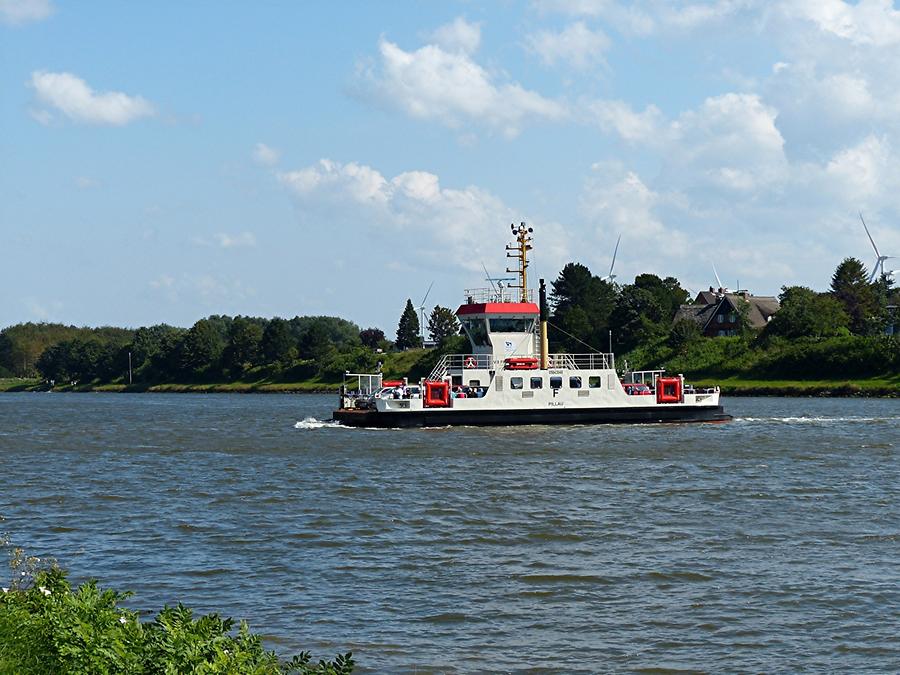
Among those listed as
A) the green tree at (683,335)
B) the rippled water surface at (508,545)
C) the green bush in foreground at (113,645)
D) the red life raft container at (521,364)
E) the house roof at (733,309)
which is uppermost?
the house roof at (733,309)

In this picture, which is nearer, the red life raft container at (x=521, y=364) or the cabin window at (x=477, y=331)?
the red life raft container at (x=521, y=364)

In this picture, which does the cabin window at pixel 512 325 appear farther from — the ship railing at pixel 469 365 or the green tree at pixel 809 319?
the green tree at pixel 809 319

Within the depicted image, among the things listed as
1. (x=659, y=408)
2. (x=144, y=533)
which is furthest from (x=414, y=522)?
(x=659, y=408)

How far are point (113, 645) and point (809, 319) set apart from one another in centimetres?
11239

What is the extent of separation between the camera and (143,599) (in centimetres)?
1895

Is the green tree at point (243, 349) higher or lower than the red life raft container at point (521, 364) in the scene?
higher

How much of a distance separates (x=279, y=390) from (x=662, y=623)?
13451cm

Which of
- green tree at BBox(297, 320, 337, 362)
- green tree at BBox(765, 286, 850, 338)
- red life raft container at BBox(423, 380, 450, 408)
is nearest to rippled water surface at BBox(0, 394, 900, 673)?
red life raft container at BBox(423, 380, 450, 408)

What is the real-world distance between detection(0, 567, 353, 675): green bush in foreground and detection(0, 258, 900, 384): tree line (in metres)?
65.9

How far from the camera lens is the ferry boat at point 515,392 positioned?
183 ft

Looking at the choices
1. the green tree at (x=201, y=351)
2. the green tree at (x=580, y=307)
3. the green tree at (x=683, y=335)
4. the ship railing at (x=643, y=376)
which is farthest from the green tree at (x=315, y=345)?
the ship railing at (x=643, y=376)

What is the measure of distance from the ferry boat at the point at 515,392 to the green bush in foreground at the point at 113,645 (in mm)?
43213

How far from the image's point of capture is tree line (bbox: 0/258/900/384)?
113 metres

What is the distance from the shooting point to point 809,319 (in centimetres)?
11588
